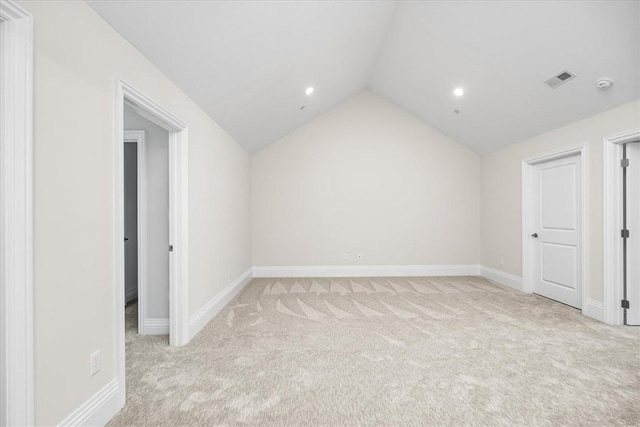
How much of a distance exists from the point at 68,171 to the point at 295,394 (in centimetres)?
185

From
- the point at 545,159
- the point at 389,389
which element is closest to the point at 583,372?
the point at 389,389

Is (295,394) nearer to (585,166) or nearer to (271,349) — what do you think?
(271,349)

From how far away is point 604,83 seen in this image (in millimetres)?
3166

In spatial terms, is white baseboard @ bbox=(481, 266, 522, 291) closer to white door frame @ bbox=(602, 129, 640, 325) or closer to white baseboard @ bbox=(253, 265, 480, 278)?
white baseboard @ bbox=(253, 265, 480, 278)

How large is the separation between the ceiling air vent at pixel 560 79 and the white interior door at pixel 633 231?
987 mm

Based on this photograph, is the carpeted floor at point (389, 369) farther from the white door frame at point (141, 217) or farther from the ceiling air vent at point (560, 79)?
the ceiling air vent at point (560, 79)

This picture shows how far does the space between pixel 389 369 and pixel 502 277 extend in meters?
3.88

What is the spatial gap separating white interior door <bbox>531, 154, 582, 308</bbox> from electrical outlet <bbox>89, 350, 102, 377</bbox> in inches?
195

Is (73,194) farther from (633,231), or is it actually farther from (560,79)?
(633,231)

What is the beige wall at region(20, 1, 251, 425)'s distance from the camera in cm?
142

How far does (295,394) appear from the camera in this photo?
2.11 m

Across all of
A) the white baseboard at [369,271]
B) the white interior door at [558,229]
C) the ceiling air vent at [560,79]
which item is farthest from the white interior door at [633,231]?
the white baseboard at [369,271]

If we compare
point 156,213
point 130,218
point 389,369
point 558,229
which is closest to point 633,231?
point 558,229

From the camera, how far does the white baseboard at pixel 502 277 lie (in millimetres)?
5012
